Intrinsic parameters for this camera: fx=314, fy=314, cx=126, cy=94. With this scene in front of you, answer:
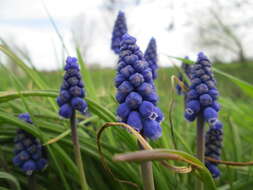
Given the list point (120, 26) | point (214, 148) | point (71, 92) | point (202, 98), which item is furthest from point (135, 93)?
point (120, 26)

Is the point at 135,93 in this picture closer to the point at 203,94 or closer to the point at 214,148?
the point at 203,94

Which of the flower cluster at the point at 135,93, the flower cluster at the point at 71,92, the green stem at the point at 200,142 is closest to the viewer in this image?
the flower cluster at the point at 135,93

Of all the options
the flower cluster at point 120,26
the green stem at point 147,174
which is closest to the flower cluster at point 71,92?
the green stem at point 147,174

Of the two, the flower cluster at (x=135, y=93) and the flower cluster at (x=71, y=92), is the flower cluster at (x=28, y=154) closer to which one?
the flower cluster at (x=71, y=92)

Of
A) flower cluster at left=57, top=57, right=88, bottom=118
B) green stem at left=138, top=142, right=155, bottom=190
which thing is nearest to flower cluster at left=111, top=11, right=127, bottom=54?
flower cluster at left=57, top=57, right=88, bottom=118

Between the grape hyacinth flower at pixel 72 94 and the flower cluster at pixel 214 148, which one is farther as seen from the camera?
the flower cluster at pixel 214 148

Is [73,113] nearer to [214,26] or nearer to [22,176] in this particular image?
[22,176]
